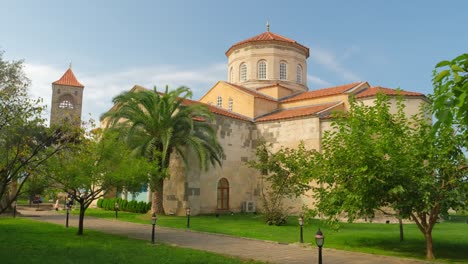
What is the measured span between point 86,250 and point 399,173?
8.75 meters

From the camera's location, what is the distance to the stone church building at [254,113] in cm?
2495

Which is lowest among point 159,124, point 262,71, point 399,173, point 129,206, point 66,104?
point 129,206

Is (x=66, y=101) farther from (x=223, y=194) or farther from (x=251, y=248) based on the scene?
(x=251, y=248)

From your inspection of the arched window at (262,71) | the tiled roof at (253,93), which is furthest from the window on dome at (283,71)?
the tiled roof at (253,93)

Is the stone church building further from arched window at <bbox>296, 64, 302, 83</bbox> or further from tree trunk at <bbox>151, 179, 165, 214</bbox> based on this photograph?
tree trunk at <bbox>151, 179, 165, 214</bbox>

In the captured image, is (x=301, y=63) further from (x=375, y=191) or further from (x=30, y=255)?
(x=30, y=255)

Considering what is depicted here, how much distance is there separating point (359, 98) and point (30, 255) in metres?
21.2

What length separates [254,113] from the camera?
2917 centimetres

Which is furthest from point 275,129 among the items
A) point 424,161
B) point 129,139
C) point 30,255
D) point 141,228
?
point 30,255

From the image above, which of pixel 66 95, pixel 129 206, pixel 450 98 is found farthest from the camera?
pixel 66 95

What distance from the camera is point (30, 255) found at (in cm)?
973

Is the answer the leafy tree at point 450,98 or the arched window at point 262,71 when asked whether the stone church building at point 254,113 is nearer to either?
the arched window at point 262,71

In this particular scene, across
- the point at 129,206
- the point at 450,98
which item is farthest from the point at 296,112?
the point at 450,98

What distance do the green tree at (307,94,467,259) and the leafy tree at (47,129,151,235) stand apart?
23.5ft
